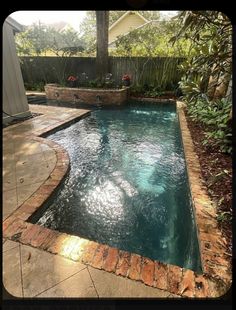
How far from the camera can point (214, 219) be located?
2.17 metres

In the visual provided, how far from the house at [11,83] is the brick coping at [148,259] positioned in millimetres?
3892

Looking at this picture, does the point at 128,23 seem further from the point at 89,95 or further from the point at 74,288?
the point at 74,288

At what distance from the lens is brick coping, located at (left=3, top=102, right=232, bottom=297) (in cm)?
160

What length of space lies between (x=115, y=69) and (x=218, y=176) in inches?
346

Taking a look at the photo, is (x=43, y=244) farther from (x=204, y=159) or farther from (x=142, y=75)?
(x=142, y=75)

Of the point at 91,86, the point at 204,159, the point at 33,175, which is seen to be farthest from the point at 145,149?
the point at 91,86

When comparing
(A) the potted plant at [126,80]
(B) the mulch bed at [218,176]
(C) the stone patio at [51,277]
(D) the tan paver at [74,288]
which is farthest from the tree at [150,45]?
(D) the tan paver at [74,288]

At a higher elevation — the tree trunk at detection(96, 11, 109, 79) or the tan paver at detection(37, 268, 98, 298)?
the tree trunk at detection(96, 11, 109, 79)

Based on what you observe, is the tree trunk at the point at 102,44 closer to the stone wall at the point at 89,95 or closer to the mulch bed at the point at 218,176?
the stone wall at the point at 89,95

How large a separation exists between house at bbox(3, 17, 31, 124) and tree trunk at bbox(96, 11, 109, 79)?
467 centimetres

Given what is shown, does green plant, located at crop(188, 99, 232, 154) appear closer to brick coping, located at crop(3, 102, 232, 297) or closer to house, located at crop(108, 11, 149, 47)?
brick coping, located at crop(3, 102, 232, 297)

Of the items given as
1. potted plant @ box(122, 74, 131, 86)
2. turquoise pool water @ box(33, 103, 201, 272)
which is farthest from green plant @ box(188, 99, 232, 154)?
potted plant @ box(122, 74, 131, 86)

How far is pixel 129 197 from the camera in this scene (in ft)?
9.60
